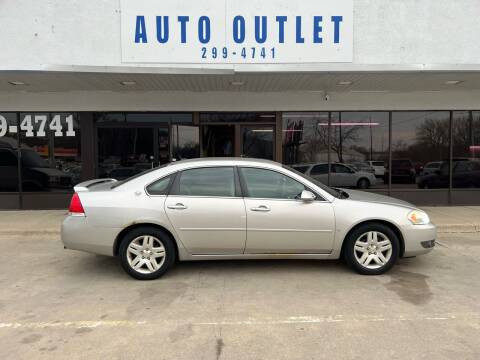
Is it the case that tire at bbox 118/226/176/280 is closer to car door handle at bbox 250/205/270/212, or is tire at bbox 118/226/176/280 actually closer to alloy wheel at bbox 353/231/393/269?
car door handle at bbox 250/205/270/212

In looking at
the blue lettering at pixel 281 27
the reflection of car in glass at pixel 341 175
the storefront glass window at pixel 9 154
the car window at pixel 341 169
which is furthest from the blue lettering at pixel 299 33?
the storefront glass window at pixel 9 154

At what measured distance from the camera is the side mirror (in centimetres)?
516

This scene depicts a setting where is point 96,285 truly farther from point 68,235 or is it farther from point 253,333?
point 253,333

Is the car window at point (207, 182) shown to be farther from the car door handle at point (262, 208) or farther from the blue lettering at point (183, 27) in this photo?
the blue lettering at point (183, 27)

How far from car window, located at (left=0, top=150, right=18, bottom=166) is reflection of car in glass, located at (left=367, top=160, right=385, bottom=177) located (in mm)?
9393

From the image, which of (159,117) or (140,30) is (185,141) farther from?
(140,30)

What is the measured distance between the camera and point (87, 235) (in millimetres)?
5137

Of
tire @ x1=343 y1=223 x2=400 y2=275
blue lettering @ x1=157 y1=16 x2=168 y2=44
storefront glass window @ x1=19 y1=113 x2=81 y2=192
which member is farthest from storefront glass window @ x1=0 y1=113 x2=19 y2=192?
tire @ x1=343 y1=223 x2=400 y2=275

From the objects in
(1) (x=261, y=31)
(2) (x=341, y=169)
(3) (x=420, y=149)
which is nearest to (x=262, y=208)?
(1) (x=261, y=31)

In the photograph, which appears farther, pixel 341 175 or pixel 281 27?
pixel 341 175

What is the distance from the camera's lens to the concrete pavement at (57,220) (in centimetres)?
803

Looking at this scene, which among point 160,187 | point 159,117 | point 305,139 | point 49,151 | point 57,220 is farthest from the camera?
point 305,139

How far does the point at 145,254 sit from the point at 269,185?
6.10ft

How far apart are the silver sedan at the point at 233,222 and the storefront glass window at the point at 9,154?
6310 millimetres
